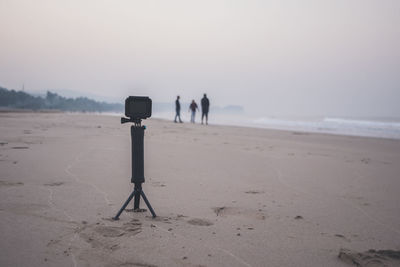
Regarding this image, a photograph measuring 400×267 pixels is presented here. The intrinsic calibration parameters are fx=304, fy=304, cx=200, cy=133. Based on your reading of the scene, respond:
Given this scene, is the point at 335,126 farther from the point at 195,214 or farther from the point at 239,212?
the point at 195,214

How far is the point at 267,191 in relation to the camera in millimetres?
4711

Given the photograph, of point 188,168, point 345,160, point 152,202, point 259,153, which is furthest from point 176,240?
point 345,160

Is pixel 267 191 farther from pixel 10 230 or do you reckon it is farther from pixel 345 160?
pixel 345 160

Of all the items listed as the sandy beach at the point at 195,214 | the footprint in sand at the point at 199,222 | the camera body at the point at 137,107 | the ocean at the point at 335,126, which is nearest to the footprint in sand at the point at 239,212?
the sandy beach at the point at 195,214

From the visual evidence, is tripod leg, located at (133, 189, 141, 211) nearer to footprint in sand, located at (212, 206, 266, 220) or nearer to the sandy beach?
the sandy beach

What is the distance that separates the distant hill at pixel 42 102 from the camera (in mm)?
43031

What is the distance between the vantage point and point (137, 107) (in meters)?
3.12

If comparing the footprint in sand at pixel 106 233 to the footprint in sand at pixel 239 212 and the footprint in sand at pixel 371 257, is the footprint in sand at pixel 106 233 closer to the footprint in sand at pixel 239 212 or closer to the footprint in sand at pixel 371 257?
the footprint in sand at pixel 239 212

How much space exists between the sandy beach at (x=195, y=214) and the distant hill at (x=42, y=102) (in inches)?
1704

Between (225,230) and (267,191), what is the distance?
69.7 inches

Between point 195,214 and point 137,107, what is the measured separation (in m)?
1.41

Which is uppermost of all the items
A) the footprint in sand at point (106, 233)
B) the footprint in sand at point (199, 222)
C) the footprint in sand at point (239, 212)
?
the footprint in sand at point (106, 233)

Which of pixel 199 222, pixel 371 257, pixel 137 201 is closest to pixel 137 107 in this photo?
pixel 137 201

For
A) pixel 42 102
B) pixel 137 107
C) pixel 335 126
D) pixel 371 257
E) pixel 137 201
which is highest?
pixel 42 102
